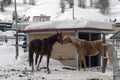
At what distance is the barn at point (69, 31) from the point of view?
20.3 meters

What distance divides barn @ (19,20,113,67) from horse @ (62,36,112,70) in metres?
1.25

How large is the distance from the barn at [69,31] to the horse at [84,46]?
125cm

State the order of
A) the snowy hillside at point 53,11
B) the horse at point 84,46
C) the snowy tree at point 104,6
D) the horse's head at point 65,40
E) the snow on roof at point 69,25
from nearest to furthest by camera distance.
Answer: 1. the horse's head at point 65,40
2. the horse at point 84,46
3. the snow on roof at point 69,25
4. the snowy tree at point 104,6
5. the snowy hillside at point 53,11

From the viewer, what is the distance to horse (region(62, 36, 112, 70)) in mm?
18484

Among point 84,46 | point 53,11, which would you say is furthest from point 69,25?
point 53,11

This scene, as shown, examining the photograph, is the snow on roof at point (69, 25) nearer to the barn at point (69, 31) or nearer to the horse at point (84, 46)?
the barn at point (69, 31)

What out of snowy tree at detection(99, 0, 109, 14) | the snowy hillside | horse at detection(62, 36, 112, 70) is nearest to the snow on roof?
horse at detection(62, 36, 112, 70)

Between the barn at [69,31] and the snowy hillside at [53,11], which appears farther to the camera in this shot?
the snowy hillside at [53,11]

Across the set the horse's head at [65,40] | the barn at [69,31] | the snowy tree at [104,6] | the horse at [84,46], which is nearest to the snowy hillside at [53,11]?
the snowy tree at [104,6]

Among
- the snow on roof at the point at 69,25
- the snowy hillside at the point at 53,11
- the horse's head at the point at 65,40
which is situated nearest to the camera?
the horse's head at the point at 65,40

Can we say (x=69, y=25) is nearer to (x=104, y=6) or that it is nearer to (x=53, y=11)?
(x=104, y=6)

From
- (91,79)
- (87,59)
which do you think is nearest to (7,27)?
(87,59)

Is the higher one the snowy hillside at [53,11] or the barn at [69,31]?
the barn at [69,31]

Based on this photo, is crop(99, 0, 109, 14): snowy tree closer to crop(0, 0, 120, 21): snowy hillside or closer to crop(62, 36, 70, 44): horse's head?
crop(0, 0, 120, 21): snowy hillside
